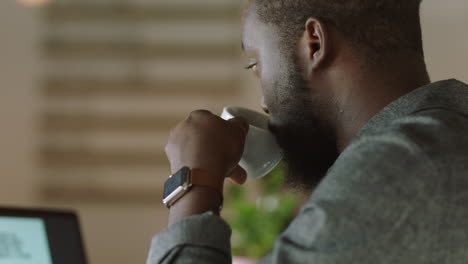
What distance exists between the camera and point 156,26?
4.06m

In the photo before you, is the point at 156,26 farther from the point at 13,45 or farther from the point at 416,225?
the point at 416,225

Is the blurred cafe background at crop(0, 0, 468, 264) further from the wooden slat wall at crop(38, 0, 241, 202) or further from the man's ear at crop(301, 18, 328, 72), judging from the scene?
the man's ear at crop(301, 18, 328, 72)

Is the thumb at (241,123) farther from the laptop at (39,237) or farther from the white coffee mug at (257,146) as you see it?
the laptop at (39,237)

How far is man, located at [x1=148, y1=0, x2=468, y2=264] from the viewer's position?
0.65 m

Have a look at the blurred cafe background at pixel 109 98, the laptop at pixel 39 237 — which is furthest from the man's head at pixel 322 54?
the blurred cafe background at pixel 109 98

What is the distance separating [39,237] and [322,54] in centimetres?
46

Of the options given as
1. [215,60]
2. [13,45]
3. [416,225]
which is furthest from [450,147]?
[13,45]

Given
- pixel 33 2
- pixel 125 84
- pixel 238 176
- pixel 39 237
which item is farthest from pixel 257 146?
pixel 33 2

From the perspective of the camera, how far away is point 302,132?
98 cm

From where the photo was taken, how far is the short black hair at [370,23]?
904 millimetres

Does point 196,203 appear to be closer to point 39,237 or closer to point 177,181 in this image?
point 177,181

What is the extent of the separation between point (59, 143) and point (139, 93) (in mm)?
569

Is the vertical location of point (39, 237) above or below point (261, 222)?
above

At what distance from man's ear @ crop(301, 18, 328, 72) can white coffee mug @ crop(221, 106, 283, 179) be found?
7.1 inches
